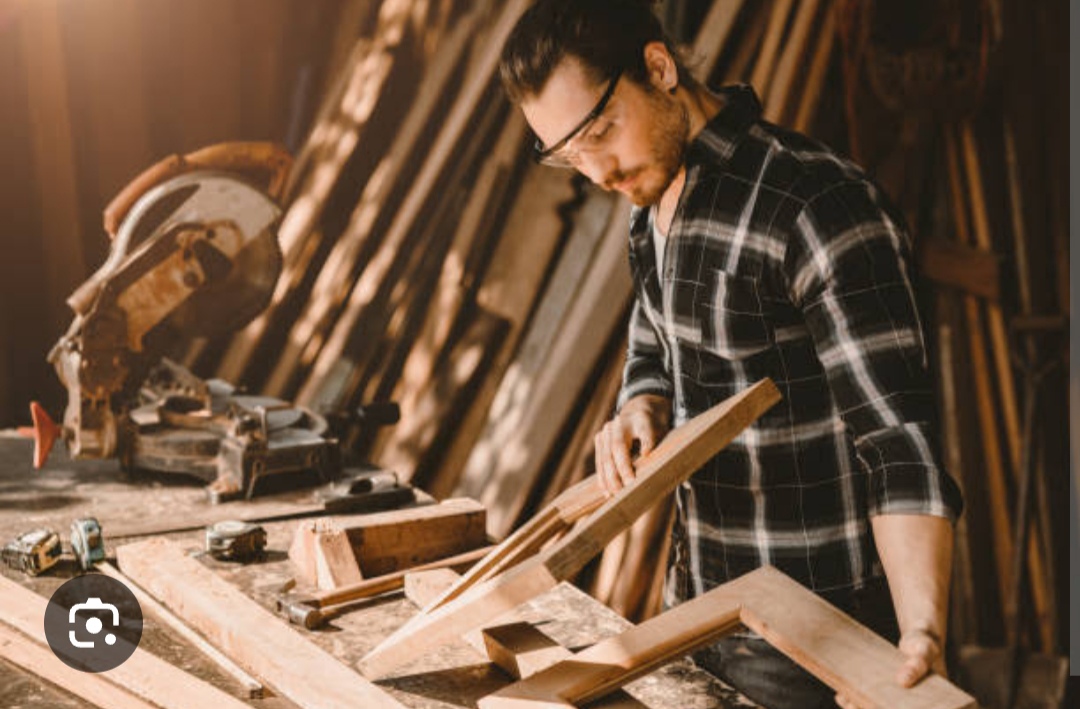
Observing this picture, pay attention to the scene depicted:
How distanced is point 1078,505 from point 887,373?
2310mm

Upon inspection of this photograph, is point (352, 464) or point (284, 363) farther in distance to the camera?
point (284, 363)

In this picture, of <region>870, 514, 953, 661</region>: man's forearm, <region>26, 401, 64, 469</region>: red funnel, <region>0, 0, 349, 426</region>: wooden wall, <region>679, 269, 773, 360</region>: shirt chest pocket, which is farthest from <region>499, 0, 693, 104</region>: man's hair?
<region>0, 0, 349, 426</region>: wooden wall

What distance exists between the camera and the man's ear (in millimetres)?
1759

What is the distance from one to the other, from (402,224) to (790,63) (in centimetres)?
142

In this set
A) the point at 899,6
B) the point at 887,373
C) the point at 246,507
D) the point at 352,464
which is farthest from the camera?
the point at 899,6

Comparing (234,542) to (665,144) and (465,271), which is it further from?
(465,271)

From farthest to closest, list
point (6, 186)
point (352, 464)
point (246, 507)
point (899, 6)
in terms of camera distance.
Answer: point (6, 186) → point (899, 6) → point (352, 464) → point (246, 507)

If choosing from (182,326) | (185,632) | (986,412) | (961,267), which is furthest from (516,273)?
(185,632)

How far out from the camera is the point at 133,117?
395cm

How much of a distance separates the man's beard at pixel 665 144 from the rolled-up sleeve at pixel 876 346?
30cm

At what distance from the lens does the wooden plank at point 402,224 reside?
12.3ft

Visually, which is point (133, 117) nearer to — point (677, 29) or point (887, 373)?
point (677, 29)

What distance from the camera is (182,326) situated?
2852mm

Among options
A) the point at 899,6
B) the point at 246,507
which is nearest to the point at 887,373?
the point at 246,507
